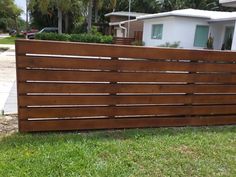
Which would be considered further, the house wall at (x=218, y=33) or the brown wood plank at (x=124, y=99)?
the house wall at (x=218, y=33)

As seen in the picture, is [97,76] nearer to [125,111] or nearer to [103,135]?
[125,111]

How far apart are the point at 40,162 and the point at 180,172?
167 cm

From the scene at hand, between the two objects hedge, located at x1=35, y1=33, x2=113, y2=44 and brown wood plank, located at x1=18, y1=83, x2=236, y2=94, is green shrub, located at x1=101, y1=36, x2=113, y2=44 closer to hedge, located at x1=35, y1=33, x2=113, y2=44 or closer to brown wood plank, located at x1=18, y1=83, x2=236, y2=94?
hedge, located at x1=35, y1=33, x2=113, y2=44

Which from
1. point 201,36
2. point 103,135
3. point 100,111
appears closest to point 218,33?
point 201,36

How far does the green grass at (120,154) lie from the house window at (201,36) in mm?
16698

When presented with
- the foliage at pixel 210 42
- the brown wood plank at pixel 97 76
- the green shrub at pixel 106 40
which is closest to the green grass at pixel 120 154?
the brown wood plank at pixel 97 76

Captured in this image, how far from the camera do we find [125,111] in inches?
189

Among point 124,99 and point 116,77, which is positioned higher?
point 116,77

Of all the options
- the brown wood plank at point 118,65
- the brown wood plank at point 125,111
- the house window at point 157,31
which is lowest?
the brown wood plank at point 125,111

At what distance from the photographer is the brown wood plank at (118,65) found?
13.6 ft

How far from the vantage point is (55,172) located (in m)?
3.27

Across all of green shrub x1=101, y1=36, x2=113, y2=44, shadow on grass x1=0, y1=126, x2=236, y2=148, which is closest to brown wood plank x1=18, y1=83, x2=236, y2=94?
shadow on grass x1=0, y1=126, x2=236, y2=148

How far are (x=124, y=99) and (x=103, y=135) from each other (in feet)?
2.19

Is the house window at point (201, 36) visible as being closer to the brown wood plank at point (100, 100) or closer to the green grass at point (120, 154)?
the brown wood plank at point (100, 100)
